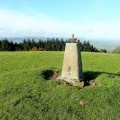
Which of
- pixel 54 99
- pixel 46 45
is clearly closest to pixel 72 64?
pixel 54 99

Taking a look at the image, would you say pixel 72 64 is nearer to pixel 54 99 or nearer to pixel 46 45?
pixel 54 99

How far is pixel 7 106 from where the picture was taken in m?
12.8

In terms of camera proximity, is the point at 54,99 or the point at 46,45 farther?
the point at 46,45

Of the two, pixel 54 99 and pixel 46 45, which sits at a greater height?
pixel 54 99

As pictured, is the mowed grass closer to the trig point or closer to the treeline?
the trig point

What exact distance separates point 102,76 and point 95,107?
117 inches

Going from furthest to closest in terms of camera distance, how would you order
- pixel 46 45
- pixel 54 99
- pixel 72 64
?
pixel 46 45, pixel 72 64, pixel 54 99

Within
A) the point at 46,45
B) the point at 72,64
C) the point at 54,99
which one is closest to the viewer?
the point at 54,99

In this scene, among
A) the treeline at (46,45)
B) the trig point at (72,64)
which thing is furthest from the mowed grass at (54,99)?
the treeline at (46,45)

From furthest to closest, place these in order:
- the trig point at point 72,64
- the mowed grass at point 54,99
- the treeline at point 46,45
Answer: the treeline at point 46,45
the trig point at point 72,64
the mowed grass at point 54,99

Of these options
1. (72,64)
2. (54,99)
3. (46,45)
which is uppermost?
(72,64)

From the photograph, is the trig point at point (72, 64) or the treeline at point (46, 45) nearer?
the trig point at point (72, 64)

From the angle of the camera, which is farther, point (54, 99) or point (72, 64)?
point (72, 64)

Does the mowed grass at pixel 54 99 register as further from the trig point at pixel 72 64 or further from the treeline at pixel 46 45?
the treeline at pixel 46 45
